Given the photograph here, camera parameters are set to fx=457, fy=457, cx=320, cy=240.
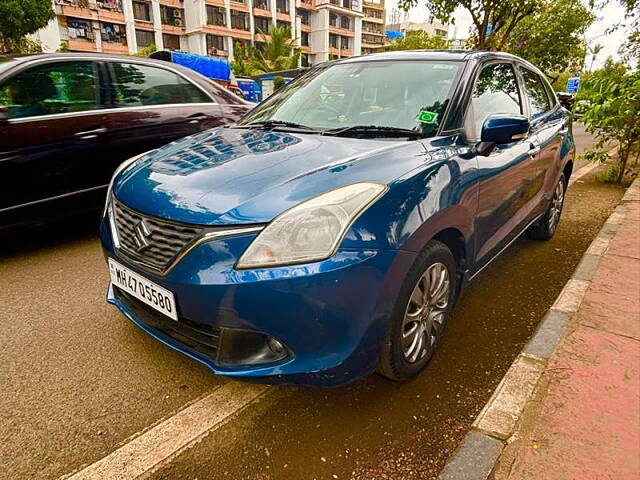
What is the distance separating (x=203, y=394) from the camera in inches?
81.1

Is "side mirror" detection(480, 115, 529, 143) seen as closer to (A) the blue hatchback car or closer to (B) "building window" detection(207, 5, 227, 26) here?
(A) the blue hatchback car

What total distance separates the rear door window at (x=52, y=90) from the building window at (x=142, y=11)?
40924 millimetres

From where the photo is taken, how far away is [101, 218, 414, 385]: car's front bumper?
1.60 metres

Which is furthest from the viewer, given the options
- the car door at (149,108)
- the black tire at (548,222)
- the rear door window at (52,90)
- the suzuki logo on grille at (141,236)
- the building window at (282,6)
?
the building window at (282,6)

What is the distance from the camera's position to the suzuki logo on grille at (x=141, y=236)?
1.86 metres

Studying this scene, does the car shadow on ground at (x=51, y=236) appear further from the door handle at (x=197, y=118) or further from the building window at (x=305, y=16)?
the building window at (x=305, y=16)

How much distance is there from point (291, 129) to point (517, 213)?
162cm

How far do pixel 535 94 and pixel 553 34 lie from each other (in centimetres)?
1770

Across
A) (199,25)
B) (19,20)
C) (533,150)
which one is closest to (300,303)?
(533,150)

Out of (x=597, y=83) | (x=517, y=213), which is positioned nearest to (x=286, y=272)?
(x=517, y=213)

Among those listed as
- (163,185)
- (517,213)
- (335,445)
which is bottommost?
(335,445)

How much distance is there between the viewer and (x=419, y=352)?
213cm

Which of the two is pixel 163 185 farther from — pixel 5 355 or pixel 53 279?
pixel 53 279

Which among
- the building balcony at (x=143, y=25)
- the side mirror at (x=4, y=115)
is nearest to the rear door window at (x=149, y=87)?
the side mirror at (x=4, y=115)
